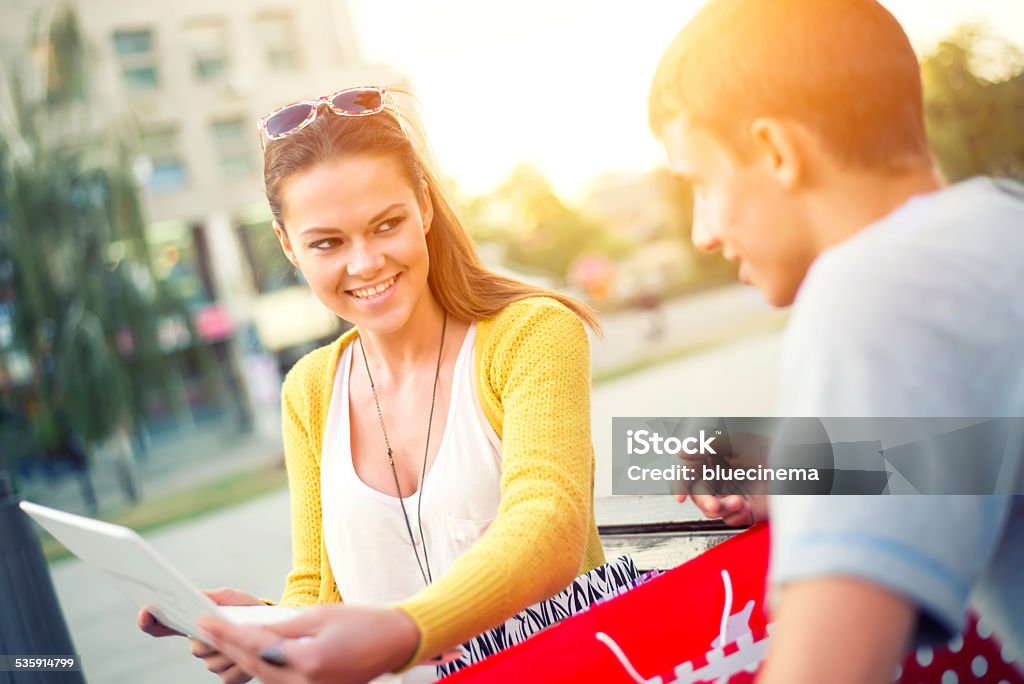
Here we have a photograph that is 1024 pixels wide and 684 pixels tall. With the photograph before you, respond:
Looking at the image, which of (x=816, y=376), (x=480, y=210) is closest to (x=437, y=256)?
(x=816, y=376)

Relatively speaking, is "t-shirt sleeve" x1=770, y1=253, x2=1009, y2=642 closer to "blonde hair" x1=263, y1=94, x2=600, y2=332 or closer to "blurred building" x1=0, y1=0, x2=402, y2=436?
"blonde hair" x1=263, y1=94, x2=600, y2=332

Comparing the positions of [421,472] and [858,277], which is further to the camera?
[421,472]

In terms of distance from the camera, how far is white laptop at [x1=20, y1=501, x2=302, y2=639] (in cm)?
97

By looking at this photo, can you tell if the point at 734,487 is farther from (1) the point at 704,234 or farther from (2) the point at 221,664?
(2) the point at 221,664

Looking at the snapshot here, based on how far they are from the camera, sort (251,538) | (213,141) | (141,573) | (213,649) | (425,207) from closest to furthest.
Answer: (141,573) < (213,649) < (425,207) < (251,538) < (213,141)

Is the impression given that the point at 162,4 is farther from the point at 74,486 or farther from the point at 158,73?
the point at 74,486

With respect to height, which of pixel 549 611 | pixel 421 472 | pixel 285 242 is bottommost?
pixel 549 611

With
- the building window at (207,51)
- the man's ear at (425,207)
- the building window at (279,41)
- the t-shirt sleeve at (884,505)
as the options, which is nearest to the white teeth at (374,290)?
the man's ear at (425,207)

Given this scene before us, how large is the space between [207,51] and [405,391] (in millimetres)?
22631

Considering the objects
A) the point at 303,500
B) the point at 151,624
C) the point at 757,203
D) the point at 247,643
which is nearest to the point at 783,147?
the point at 757,203

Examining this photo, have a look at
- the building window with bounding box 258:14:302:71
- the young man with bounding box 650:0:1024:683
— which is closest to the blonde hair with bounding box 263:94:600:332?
the young man with bounding box 650:0:1024:683

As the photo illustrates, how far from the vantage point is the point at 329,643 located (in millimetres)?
918

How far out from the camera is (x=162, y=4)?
2167 centimetres

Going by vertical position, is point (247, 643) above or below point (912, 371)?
below
